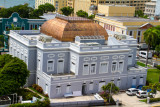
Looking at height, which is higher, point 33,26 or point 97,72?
point 33,26

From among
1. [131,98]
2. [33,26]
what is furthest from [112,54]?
[33,26]

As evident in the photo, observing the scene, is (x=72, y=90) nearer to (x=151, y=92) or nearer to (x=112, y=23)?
(x=151, y=92)

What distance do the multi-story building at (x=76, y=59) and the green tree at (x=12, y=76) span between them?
391 centimetres

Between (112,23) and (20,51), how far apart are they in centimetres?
4751

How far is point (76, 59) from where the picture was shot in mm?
46750

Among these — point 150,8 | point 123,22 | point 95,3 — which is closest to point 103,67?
point 123,22

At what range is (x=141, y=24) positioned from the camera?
88.8m

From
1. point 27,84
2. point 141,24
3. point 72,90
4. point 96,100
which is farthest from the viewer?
point 141,24

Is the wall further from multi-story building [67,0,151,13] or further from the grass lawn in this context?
the grass lawn

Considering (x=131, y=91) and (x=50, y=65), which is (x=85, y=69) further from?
(x=131, y=91)

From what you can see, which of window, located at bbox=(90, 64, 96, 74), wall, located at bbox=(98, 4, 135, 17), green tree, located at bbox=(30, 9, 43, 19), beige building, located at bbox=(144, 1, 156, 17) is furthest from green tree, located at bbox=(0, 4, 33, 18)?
beige building, located at bbox=(144, 1, 156, 17)

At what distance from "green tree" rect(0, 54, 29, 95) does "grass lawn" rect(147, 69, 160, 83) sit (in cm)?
2454

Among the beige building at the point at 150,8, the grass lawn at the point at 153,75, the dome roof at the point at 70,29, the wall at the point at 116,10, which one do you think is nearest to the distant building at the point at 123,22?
the wall at the point at 116,10

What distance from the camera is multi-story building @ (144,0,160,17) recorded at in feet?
446
